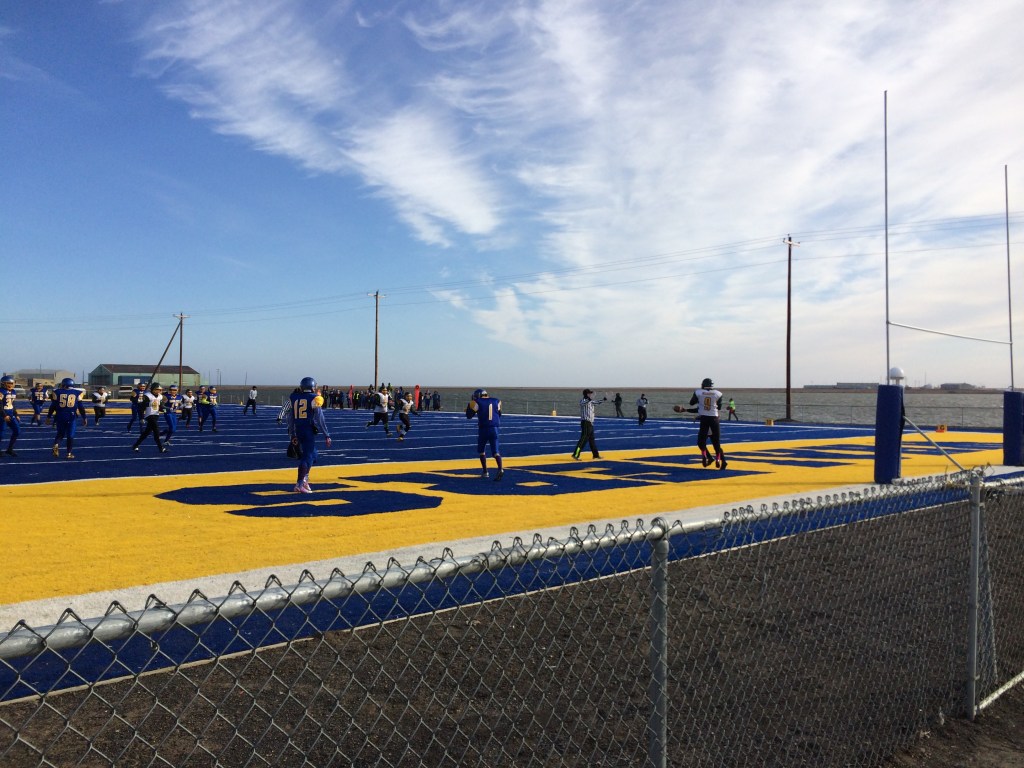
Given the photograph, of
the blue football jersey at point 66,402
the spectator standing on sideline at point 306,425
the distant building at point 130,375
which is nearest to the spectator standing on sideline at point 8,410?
the blue football jersey at point 66,402

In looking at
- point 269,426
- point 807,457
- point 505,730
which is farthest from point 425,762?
point 269,426

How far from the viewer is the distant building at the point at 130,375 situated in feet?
479

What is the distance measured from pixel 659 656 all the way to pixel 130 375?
170 metres

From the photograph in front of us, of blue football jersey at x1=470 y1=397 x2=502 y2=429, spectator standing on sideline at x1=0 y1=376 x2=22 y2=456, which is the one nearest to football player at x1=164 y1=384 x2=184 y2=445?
spectator standing on sideline at x1=0 y1=376 x2=22 y2=456

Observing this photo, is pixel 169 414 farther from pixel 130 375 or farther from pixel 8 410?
pixel 130 375

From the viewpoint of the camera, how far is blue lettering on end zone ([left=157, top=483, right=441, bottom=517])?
11.8m

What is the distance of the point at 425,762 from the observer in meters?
4.19

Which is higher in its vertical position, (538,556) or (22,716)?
(538,556)

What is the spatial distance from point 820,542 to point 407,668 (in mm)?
5898

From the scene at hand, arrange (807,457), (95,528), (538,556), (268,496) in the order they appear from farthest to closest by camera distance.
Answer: (807,457), (268,496), (95,528), (538,556)

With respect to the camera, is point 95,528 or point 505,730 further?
point 95,528

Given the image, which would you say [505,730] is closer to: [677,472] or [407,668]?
[407,668]

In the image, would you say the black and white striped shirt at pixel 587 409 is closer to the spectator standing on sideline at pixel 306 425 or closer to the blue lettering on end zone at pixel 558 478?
the blue lettering on end zone at pixel 558 478

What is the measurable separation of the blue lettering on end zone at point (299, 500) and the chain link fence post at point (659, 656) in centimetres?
880
